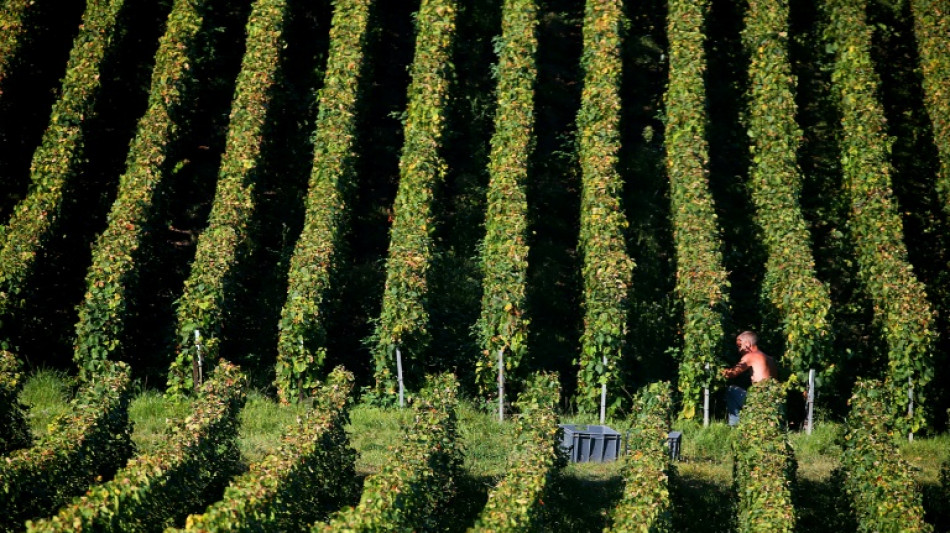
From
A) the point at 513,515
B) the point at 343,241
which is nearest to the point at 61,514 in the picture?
the point at 513,515

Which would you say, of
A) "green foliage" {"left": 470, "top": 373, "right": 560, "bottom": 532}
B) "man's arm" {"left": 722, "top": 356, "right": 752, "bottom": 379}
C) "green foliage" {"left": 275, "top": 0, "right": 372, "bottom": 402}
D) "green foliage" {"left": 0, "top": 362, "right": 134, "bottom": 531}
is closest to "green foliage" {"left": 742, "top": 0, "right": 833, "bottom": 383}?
"man's arm" {"left": 722, "top": 356, "right": 752, "bottom": 379}

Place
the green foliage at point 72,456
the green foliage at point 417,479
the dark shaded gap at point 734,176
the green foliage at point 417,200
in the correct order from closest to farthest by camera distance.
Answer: the green foliage at point 417,479 < the green foliage at point 72,456 < the green foliage at point 417,200 < the dark shaded gap at point 734,176

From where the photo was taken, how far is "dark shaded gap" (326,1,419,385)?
23.5 metres

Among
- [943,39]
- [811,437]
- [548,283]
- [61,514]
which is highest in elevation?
[943,39]

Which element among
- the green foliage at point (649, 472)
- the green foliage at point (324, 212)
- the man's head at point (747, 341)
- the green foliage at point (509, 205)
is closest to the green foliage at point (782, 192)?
the man's head at point (747, 341)

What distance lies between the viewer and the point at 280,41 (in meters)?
26.2

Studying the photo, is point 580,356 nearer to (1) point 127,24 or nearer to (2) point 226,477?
(2) point 226,477

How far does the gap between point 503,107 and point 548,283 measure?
13.0 feet

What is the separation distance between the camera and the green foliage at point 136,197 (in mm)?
21359

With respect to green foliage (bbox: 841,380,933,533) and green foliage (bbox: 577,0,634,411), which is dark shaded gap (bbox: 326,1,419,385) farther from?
green foliage (bbox: 841,380,933,533)

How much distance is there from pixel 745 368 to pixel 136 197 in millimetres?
12223

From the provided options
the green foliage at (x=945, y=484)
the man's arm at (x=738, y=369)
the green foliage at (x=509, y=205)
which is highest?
the green foliage at (x=509, y=205)

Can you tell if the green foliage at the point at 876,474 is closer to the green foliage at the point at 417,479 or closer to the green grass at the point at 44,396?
the green foliage at the point at 417,479

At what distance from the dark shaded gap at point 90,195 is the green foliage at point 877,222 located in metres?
15.5
